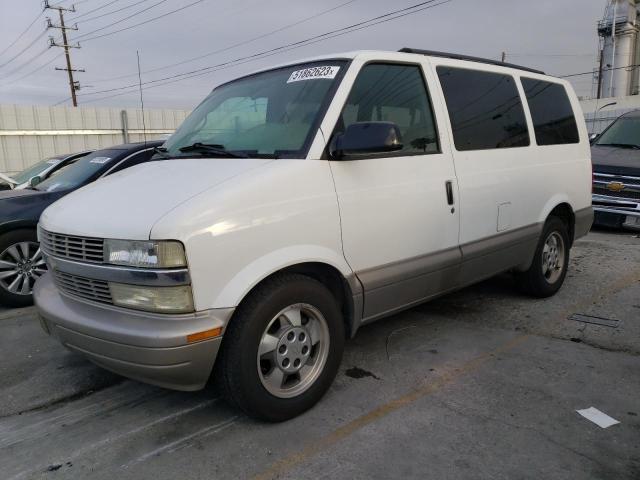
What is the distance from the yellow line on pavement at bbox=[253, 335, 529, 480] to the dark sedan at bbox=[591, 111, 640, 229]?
5.12 meters

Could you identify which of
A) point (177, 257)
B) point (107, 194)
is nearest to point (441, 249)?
point (177, 257)

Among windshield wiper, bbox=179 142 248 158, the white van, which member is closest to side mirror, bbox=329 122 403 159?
the white van

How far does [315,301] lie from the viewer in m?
2.96

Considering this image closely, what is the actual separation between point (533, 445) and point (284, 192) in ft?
5.98

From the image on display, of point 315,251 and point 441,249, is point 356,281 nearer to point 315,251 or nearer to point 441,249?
point 315,251

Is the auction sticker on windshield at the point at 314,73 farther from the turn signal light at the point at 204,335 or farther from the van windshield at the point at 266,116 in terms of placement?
the turn signal light at the point at 204,335

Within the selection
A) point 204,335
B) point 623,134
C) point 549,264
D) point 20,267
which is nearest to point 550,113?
point 549,264

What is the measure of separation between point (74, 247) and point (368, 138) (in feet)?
5.55

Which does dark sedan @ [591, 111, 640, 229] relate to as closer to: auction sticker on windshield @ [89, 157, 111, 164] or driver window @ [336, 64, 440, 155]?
driver window @ [336, 64, 440, 155]

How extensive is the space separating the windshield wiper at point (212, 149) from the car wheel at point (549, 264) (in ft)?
9.98

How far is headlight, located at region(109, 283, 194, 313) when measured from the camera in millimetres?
2498

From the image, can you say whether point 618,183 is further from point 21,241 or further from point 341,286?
point 21,241

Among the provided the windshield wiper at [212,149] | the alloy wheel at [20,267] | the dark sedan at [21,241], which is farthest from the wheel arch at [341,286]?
the dark sedan at [21,241]

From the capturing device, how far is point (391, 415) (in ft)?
9.95
